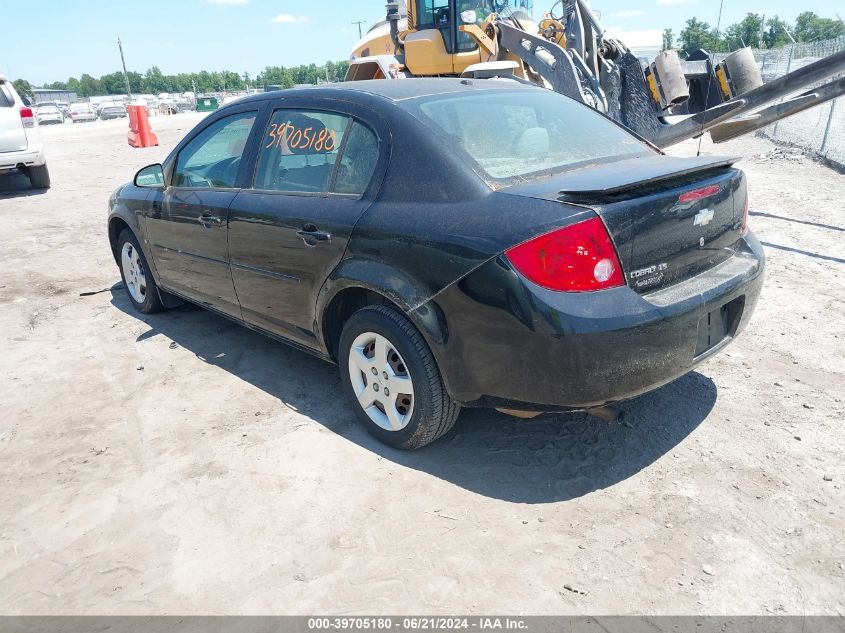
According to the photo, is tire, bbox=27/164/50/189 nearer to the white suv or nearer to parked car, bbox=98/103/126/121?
the white suv

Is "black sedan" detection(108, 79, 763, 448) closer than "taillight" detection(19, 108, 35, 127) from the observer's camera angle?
Yes

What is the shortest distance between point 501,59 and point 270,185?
26.2 ft

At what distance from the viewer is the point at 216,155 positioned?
4441mm

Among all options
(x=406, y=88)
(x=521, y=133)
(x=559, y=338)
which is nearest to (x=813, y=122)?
(x=521, y=133)

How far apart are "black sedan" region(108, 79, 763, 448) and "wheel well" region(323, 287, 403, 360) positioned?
0.01 m

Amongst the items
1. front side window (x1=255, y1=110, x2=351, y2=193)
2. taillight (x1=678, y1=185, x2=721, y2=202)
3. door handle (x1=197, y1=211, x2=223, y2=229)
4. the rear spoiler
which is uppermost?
front side window (x1=255, y1=110, x2=351, y2=193)

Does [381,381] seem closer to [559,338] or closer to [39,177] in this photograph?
[559,338]

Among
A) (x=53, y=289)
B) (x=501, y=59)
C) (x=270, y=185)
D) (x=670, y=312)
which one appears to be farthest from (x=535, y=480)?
(x=501, y=59)

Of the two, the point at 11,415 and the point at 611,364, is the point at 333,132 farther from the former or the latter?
the point at 11,415

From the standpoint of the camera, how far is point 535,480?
3.08m

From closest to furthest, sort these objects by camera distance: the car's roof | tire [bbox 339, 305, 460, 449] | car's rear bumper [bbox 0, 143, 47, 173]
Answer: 1. tire [bbox 339, 305, 460, 449]
2. the car's roof
3. car's rear bumper [bbox 0, 143, 47, 173]

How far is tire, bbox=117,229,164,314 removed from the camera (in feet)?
17.8

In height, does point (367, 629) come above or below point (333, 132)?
below

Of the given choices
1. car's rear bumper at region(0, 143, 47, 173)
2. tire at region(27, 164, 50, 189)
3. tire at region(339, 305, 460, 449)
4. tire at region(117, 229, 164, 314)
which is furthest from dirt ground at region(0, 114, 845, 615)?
tire at region(27, 164, 50, 189)
